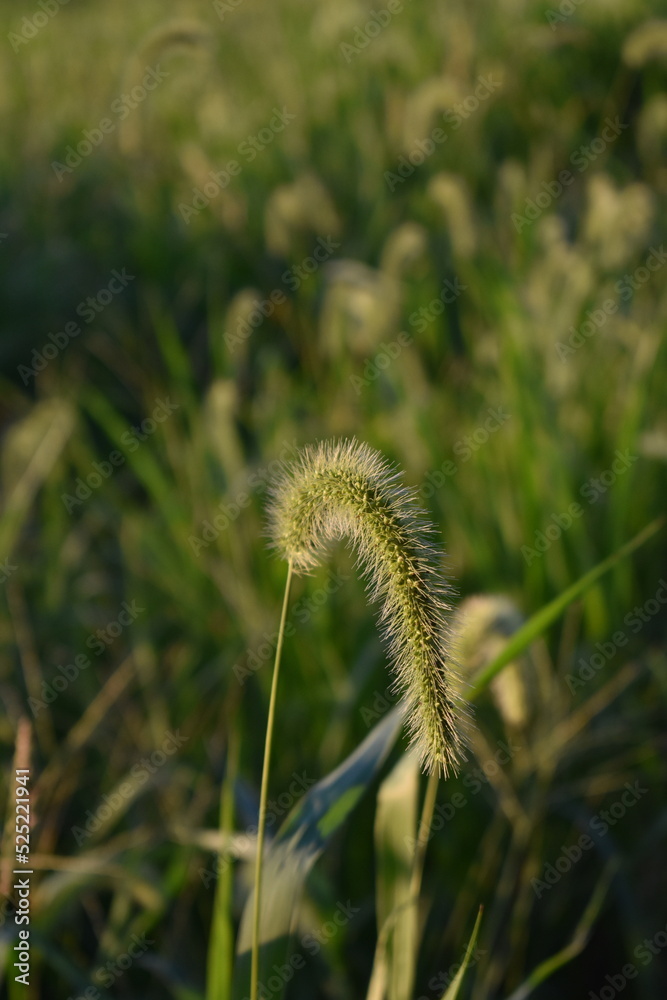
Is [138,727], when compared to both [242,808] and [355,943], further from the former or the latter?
[242,808]

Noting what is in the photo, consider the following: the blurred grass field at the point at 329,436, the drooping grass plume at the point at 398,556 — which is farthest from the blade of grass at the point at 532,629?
the drooping grass plume at the point at 398,556

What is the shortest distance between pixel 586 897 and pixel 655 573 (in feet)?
3.19

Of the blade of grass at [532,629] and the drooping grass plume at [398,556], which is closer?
the drooping grass plume at [398,556]

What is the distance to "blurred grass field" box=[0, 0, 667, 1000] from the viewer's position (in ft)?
7.06

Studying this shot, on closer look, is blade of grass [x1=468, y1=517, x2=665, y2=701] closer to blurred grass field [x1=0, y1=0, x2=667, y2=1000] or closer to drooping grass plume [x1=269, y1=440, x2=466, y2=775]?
blurred grass field [x1=0, y1=0, x2=667, y2=1000]

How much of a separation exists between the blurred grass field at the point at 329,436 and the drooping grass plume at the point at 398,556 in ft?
1.82

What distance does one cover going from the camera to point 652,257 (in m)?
4.15

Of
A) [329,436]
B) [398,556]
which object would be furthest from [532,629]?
[329,436]

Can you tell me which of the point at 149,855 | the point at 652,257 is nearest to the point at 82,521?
the point at 149,855

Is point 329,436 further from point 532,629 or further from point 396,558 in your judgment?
point 396,558

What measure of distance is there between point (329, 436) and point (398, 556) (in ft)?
8.26

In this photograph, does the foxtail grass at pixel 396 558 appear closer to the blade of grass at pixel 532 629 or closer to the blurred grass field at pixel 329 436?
the blade of grass at pixel 532 629

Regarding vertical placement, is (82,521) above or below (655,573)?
above

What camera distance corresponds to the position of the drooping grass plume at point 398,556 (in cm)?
97
